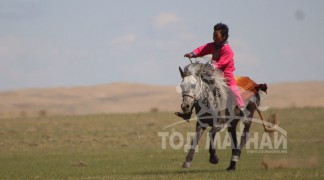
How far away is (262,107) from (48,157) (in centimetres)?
1438

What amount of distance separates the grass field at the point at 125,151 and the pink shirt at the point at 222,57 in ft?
6.95

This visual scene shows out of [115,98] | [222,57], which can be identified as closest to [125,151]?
[222,57]

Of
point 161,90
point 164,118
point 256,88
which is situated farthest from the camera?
point 161,90

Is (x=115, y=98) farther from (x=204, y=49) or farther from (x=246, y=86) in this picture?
(x=204, y=49)

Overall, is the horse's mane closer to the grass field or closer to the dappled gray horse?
the dappled gray horse

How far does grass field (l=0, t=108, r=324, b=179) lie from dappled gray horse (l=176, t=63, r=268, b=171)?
995mm

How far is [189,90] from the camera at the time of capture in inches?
589

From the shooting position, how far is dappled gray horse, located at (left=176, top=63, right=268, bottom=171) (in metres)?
15.0

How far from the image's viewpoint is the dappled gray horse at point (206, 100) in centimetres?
1501

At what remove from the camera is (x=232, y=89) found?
16.2 meters

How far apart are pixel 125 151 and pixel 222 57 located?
17142 mm

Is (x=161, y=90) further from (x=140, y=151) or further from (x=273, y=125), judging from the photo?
(x=273, y=125)

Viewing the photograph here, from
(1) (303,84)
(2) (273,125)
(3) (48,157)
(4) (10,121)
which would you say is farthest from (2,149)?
(1) (303,84)

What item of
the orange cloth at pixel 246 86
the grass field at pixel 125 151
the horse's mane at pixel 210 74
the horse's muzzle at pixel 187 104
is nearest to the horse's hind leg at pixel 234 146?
the grass field at pixel 125 151
